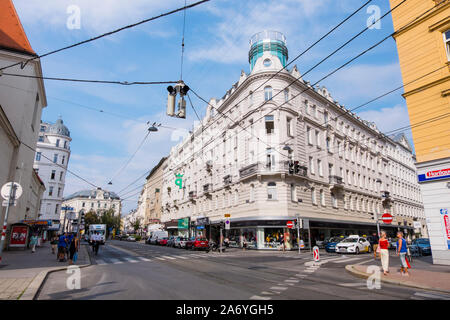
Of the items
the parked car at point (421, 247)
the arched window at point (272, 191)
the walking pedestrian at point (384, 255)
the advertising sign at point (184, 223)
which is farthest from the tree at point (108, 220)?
the walking pedestrian at point (384, 255)

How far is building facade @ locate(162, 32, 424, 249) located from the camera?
98.1ft

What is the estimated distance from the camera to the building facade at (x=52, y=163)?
57.9 m

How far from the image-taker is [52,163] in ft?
193

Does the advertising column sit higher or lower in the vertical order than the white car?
higher

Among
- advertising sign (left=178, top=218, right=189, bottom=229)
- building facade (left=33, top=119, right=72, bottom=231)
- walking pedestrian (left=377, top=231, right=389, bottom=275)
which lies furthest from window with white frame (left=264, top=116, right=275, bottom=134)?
building facade (left=33, top=119, right=72, bottom=231)

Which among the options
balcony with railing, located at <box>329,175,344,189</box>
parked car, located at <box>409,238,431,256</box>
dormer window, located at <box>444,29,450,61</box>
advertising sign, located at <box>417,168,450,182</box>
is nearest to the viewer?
advertising sign, located at <box>417,168,450,182</box>

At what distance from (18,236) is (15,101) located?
35.1 feet

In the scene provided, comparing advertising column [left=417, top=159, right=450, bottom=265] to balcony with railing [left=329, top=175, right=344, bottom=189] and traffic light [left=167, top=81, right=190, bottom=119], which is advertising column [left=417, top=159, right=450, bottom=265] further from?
balcony with railing [left=329, top=175, right=344, bottom=189]

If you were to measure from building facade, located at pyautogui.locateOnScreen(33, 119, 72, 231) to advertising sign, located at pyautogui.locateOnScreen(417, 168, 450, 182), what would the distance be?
60875mm

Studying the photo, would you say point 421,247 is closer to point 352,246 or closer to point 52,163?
point 352,246

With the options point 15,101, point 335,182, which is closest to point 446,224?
point 335,182

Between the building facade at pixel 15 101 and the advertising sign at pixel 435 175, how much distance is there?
25.7 metres

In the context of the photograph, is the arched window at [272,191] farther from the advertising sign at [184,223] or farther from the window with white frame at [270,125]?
the advertising sign at [184,223]
